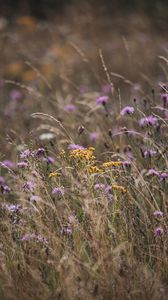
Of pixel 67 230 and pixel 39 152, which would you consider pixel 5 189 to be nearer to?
pixel 39 152

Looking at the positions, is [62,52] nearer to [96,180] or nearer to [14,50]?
[14,50]

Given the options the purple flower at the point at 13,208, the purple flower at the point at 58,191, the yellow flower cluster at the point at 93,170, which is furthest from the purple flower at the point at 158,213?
the purple flower at the point at 13,208

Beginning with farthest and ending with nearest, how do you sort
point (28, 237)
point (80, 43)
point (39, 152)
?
point (80, 43)
point (39, 152)
point (28, 237)

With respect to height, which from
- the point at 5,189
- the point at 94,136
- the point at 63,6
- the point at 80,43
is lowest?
the point at 63,6

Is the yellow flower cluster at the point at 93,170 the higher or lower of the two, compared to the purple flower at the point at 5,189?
higher

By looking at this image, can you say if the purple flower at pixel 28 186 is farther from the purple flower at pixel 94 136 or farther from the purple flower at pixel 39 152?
the purple flower at pixel 94 136

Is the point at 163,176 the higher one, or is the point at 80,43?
the point at 163,176

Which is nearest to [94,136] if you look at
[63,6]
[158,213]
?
[158,213]

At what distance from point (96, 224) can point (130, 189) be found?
0.47 metres

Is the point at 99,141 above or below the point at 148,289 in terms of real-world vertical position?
below

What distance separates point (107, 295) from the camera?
280 cm

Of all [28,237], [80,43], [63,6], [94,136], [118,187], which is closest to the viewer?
[28,237]

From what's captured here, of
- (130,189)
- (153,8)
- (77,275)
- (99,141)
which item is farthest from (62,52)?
(77,275)

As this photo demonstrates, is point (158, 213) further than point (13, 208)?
No
